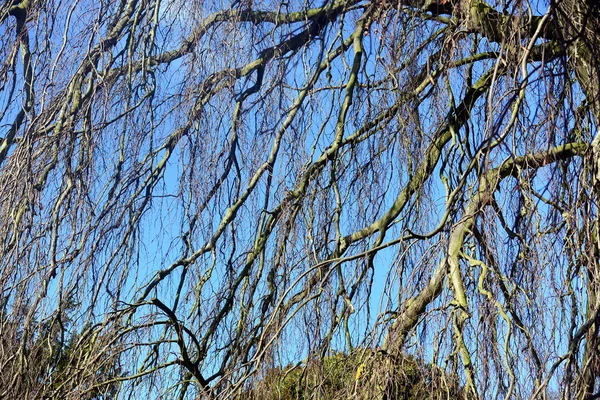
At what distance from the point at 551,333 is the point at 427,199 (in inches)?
27.2

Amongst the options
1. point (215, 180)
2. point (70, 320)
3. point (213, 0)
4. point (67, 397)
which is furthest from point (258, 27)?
point (67, 397)

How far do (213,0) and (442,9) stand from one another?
1.13 meters

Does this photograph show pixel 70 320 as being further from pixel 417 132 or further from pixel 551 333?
pixel 551 333

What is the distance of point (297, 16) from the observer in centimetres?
279

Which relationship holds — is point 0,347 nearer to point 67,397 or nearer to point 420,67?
point 67,397

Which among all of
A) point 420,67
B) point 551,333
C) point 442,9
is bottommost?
point 551,333

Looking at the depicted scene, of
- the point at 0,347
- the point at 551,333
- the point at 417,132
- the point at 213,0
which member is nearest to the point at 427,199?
the point at 417,132

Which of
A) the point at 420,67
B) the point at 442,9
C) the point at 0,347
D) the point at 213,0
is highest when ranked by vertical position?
the point at 442,9

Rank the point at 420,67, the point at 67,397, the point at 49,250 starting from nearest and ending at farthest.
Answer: the point at 67,397
the point at 49,250
the point at 420,67

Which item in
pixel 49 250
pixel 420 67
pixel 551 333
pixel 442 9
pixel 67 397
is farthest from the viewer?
pixel 442 9

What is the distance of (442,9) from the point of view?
3.22m

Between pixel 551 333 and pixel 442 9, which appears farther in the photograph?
pixel 442 9

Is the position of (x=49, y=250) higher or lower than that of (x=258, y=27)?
lower

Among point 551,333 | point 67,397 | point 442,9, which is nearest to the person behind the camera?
point 551,333
